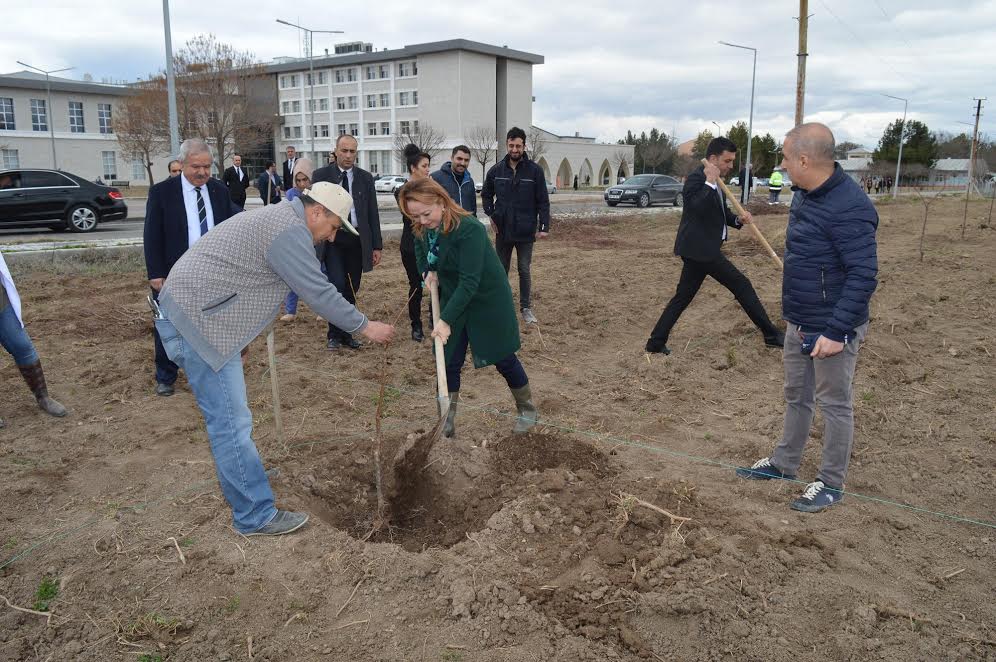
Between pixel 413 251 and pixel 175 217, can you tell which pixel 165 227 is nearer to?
pixel 175 217

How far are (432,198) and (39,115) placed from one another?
55784mm

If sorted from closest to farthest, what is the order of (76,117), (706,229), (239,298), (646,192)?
1. (239,298)
2. (706,229)
3. (646,192)
4. (76,117)

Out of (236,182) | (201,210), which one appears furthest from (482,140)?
(201,210)

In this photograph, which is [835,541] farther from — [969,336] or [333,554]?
[969,336]

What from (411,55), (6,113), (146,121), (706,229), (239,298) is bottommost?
(239,298)

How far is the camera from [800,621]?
2881mm

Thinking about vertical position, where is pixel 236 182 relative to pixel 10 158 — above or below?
below

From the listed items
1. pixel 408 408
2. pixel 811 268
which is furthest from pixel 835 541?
pixel 408 408

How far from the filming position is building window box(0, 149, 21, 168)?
4709 cm

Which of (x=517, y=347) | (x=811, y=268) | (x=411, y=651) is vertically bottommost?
(x=411, y=651)

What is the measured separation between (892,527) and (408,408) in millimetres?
3241

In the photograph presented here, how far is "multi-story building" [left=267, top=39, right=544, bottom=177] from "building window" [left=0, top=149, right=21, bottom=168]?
899 inches

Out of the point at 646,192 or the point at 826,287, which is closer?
the point at 826,287

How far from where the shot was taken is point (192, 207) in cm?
508
